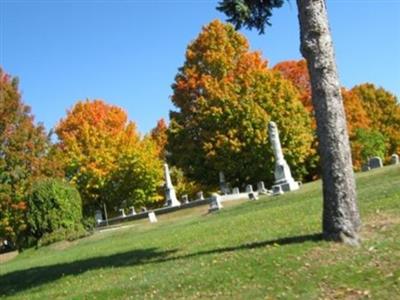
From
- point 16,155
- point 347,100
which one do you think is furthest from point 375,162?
point 347,100

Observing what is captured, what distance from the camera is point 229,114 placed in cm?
4359

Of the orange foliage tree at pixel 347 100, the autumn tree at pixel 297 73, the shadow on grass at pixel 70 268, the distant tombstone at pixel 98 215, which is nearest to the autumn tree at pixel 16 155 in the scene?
the distant tombstone at pixel 98 215

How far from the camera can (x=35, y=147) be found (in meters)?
38.8

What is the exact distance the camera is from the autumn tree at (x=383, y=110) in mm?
65438

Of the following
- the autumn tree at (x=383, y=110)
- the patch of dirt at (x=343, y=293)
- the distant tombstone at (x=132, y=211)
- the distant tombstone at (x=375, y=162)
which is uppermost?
the autumn tree at (x=383, y=110)

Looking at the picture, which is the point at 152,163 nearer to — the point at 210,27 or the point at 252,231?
the point at 210,27

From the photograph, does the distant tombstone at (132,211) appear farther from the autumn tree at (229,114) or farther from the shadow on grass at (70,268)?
the shadow on grass at (70,268)

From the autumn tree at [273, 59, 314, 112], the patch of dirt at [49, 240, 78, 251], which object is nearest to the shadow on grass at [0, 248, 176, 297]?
the patch of dirt at [49, 240, 78, 251]

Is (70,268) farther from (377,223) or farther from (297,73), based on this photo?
(297,73)

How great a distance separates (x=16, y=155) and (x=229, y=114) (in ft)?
49.7

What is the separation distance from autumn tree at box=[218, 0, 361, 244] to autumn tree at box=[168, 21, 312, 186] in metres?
→ 31.1

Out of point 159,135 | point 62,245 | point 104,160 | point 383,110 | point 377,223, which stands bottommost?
point 377,223

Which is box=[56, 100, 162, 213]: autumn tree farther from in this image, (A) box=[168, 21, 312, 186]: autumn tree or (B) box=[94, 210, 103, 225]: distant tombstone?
(A) box=[168, 21, 312, 186]: autumn tree

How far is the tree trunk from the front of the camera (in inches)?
429
